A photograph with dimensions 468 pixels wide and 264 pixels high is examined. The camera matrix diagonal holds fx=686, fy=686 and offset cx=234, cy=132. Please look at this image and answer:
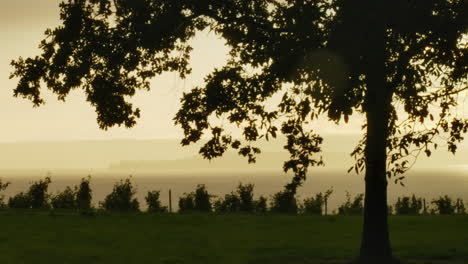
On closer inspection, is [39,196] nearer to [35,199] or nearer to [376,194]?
[35,199]

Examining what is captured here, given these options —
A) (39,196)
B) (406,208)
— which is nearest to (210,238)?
(39,196)

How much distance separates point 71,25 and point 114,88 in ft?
7.92

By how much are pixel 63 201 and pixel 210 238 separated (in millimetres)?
15694

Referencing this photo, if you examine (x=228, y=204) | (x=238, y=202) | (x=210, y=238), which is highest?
(x=238, y=202)

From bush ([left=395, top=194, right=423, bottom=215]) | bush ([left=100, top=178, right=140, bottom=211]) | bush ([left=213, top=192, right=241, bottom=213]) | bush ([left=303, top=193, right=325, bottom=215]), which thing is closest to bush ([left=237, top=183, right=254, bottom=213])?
bush ([left=213, top=192, right=241, bottom=213])

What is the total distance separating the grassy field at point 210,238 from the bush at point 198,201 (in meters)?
5.52

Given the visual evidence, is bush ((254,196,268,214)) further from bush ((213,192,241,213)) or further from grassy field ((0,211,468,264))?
grassy field ((0,211,468,264))

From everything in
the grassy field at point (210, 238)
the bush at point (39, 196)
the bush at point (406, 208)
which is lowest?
the grassy field at point (210, 238)

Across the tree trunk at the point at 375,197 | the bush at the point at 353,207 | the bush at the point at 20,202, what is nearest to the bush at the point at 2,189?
the bush at the point at 20,202

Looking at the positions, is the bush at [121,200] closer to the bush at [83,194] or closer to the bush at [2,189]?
the bush at [83,194]

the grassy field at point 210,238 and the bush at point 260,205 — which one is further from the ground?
the bush at point 260,205

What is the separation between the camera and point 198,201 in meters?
40.5

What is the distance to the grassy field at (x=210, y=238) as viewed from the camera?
73.1 feet

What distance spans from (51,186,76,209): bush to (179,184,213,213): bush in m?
6.35
